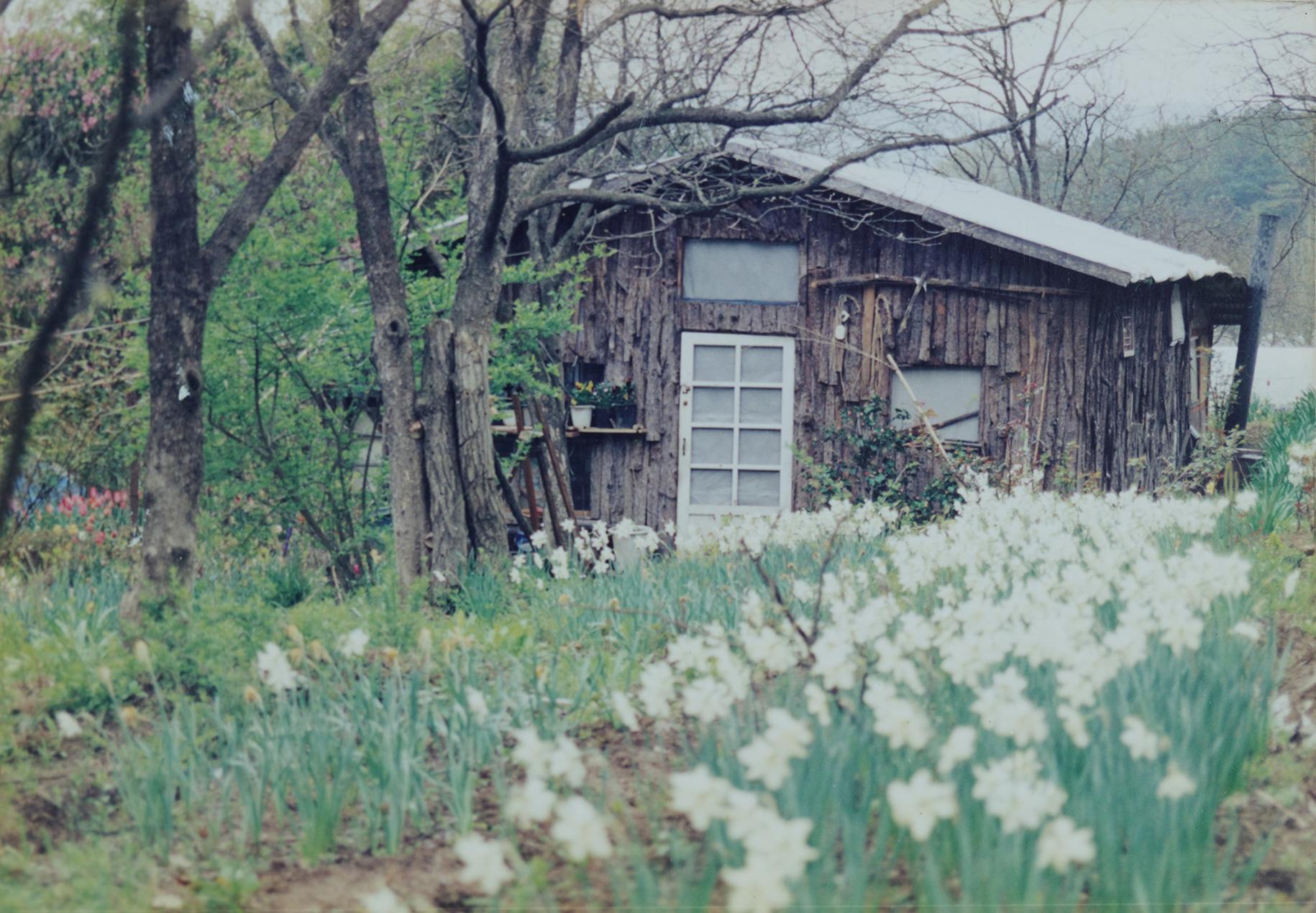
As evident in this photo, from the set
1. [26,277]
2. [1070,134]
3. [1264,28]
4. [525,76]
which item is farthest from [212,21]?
[1070,134]

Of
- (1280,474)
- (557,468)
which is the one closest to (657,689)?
(1280,474)

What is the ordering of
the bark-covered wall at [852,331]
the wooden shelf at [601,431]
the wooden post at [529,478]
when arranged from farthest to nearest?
the bark-covered wall at [852,331] → the wooden shelf at [601,431] → the wooden post at [529,478]

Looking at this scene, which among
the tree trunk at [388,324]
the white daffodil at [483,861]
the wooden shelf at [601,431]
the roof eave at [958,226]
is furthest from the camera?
the wooden shelf at [601,431]

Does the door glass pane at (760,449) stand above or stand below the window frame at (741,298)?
below

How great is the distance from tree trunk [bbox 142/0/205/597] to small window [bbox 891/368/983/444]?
8280mm

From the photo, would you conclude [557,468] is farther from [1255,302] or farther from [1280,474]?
[1255,302]

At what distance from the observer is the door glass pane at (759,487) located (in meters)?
12.7

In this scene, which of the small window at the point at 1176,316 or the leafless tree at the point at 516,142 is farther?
the small window at the point at 1176,316

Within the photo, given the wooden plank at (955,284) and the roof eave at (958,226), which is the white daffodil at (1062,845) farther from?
the wooden plank at (955,284)

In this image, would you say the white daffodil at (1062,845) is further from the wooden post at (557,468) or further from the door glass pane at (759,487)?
the door glass pane at (759,487)

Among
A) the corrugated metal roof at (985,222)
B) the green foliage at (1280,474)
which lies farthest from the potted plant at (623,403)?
the green foliage at (1280,474)

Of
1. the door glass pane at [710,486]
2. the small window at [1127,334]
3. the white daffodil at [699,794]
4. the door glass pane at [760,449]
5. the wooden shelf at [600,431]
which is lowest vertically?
the door glass pane at [710,486]

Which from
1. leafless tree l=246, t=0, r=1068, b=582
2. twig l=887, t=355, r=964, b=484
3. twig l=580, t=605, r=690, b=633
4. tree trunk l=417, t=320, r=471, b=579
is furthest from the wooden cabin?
twig l=580, t=605, r=690, b=633

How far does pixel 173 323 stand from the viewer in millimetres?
5496
